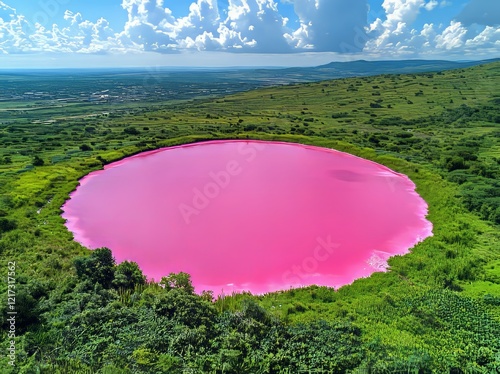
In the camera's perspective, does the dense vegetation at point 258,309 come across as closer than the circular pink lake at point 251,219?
Yes

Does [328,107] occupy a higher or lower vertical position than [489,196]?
lower

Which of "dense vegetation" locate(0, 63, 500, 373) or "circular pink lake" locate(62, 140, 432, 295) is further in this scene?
"circular pink lake" locate(62, 140, 432, 295)

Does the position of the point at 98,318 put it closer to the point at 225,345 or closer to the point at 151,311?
the point at 151,311

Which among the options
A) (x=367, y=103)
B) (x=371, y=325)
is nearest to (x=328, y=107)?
(x=367, y=103)

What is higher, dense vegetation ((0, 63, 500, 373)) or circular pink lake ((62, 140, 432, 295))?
dense vegetation ((0, 63, 500, 373))

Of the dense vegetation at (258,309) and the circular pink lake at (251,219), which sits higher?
the dense vegetation at (258,309)

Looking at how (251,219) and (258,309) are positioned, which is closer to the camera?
(258,309)

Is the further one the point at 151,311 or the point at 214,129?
the point at 214,129

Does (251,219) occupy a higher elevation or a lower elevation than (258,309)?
lower
